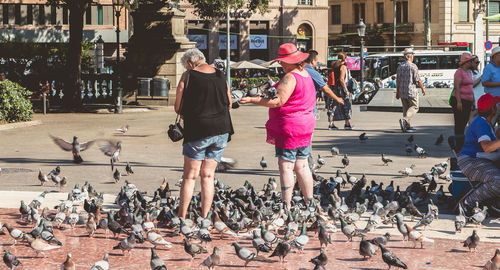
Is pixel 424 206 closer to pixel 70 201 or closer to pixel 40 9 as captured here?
pixel 70 201

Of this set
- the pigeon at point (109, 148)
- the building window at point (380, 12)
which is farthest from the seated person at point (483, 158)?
the building window at point (380, 12)

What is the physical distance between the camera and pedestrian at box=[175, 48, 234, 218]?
8.40 m

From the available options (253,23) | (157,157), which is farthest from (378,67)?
(157,157)

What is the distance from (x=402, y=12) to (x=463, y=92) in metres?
68.8

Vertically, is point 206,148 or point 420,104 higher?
point 206,148

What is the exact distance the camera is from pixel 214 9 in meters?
58.3

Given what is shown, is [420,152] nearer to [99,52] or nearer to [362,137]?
[362,137]

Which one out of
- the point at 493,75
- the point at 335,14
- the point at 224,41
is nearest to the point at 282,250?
the point at 493,75

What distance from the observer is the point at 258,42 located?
2672 inches

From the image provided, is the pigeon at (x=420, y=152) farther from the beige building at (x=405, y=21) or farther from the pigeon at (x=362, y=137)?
the beige building at (x=405, y=21)

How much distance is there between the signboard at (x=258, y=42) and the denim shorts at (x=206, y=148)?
59.6 m

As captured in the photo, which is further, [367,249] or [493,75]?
[493,75]

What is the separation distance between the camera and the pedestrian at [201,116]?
840cm

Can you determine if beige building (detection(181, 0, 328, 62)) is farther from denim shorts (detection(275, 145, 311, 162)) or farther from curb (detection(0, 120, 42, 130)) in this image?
denim shorts (detection(275, 145, 311, 162))
